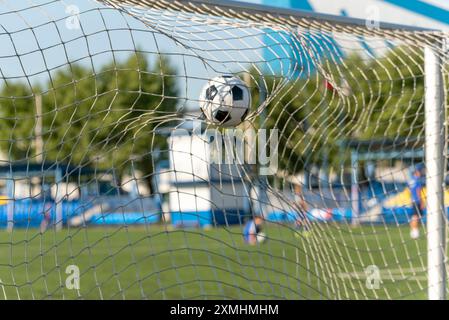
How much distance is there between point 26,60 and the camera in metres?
4.02

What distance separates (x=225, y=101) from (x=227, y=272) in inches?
165

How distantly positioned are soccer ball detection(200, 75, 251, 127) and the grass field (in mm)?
630

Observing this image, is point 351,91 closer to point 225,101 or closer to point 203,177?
point 225,101

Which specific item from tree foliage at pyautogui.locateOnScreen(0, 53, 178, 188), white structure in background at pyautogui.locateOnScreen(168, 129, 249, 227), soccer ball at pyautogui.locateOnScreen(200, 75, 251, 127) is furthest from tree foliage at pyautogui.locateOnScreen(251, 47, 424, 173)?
tree foliage at pyautogui.locateOnScreen(0, 53, 178, 188)

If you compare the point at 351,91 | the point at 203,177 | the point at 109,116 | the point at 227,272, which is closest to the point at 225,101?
the point at 351,91

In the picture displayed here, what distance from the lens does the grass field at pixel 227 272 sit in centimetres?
502

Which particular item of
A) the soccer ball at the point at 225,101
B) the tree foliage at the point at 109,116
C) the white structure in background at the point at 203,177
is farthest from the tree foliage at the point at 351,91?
the tree foliage at the point at 109,116

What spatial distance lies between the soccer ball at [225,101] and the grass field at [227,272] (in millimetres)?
630
